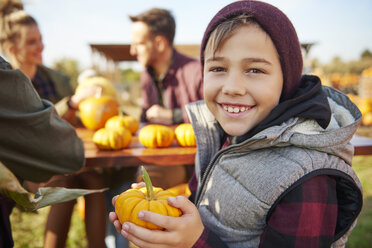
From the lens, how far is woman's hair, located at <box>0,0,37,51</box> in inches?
101

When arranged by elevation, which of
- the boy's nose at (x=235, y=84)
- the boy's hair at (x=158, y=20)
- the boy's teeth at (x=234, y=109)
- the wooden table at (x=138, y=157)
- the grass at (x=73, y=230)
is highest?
the boy's hair at (x=158, y=20)

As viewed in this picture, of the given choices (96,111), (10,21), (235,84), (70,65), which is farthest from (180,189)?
(70,65)

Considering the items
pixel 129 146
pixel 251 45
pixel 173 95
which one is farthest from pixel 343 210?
pixel 173 95

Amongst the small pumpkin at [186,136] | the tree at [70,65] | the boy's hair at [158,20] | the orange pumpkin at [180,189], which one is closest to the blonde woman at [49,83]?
the orange pumpkin at [180,189]

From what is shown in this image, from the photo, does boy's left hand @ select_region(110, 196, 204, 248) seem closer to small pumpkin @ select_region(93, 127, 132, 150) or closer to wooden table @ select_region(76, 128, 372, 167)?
wooden table @ select_region(76, 128, 372, 167)

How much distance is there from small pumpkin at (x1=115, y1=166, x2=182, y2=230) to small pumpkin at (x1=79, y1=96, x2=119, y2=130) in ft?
4.67

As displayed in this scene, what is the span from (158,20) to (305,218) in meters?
2.76

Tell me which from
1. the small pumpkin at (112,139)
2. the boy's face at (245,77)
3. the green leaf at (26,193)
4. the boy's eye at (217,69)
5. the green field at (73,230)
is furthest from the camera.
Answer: the green field at (73,230)

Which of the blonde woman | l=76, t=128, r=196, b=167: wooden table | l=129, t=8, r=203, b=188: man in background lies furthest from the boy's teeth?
l=129, t=8, r=203, b=188: man in background

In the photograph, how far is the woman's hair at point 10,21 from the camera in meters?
2.58

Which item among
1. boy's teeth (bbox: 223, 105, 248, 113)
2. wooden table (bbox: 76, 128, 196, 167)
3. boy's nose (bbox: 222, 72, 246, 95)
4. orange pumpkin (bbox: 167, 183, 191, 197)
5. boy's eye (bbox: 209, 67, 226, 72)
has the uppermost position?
boy's eye (bbox: 209, 67, 226, 72)

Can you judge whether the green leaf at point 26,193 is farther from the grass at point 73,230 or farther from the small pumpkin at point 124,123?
the grass at point 73,230

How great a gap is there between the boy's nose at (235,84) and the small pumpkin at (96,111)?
1508 mm

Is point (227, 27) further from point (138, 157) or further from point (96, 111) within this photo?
point (96, 111)
